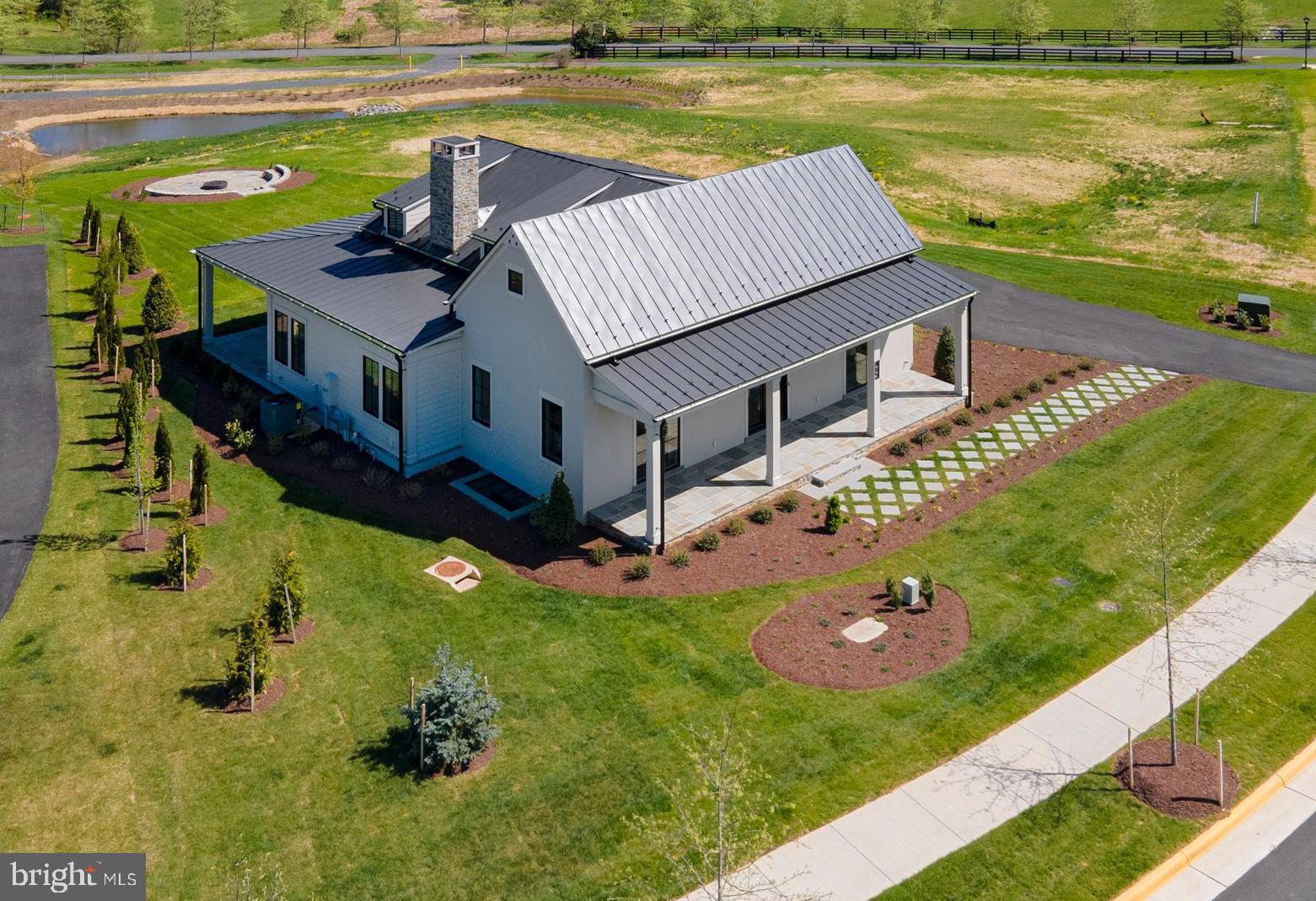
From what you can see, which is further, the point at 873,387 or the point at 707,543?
the point at 873,387

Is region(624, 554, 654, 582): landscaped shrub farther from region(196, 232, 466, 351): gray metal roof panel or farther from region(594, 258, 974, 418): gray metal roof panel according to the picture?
region(196, 232, 466, 351): gray metal roof panel

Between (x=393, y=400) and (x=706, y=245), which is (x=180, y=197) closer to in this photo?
(x=393, y=400)

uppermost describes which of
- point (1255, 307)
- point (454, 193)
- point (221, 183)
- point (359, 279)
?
point (221, 183)

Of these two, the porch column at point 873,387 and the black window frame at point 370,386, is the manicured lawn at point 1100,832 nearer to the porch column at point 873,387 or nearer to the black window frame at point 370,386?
the porch column at point 873,387

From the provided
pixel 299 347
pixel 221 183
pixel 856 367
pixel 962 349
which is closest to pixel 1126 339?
pixel 962 349

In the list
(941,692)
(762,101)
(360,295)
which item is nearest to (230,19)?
(762,101)

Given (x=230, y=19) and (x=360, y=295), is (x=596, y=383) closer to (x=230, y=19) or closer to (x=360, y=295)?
(x=360, y=295)
